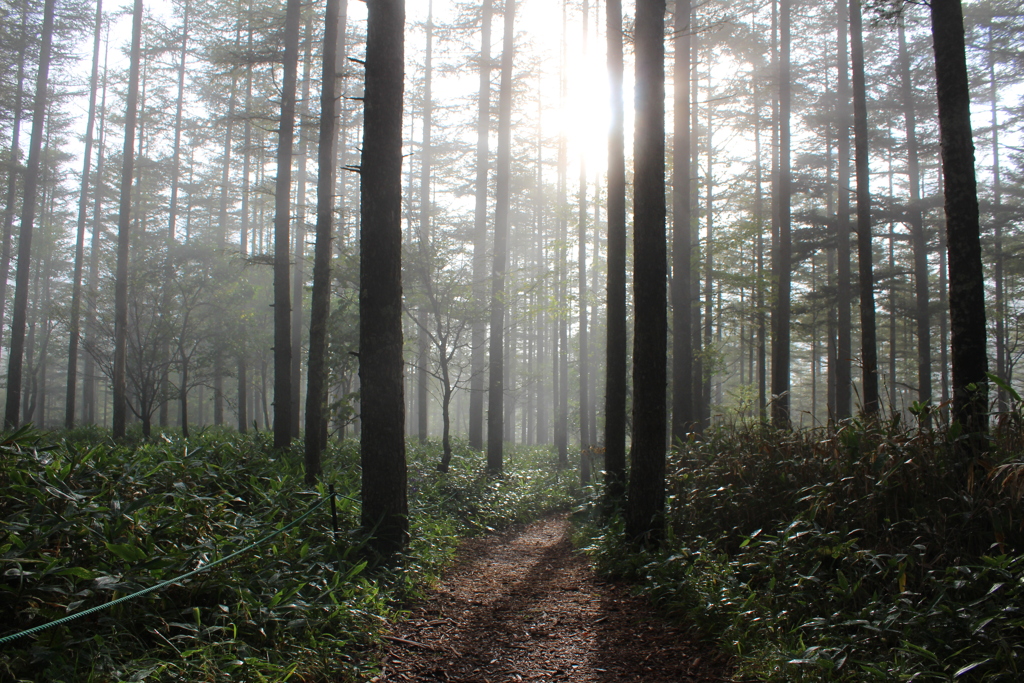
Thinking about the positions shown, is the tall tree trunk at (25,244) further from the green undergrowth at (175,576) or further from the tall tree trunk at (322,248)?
the green undergrowth at (175,576)

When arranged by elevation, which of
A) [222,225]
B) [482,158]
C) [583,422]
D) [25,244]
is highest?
[222,225]

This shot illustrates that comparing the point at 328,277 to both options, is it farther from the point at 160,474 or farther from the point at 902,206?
the point at 902,206

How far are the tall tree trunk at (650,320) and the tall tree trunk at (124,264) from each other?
13779mm

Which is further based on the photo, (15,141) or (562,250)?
(562,250)

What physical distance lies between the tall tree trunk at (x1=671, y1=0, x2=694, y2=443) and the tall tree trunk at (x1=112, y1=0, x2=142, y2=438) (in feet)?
45.2

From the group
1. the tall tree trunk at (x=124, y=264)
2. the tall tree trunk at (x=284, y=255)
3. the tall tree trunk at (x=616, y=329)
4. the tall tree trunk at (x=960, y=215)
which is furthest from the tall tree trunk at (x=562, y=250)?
the tall tree trunk at (x=960, y=215)

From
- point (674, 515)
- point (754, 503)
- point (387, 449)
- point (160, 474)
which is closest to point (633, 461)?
point (674, 515)

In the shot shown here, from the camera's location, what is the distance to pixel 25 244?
15930 mm

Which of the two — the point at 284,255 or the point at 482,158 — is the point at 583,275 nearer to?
the point at 482,158

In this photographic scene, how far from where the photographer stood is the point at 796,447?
6008mm

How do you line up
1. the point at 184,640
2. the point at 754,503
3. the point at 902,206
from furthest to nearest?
the point at 902,206, the point at 754,503, the point at 184,640

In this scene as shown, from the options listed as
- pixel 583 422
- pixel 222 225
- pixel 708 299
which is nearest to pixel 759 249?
pixel 708 299

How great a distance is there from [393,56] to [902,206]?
1744cm

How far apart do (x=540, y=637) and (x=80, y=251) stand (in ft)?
73.1
